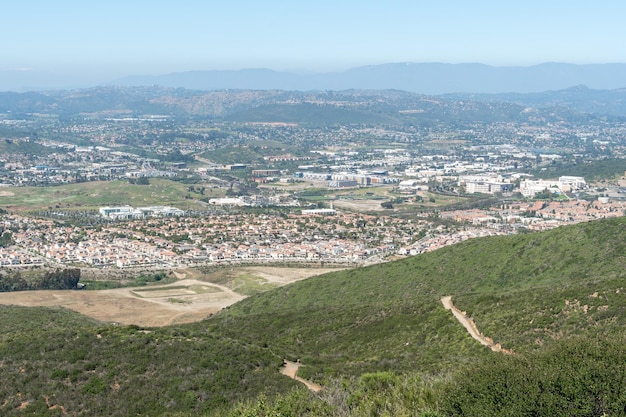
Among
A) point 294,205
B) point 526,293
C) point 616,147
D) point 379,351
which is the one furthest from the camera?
point 616,147

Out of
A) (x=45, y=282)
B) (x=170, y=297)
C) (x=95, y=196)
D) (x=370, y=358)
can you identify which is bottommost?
(x=95, y=196)

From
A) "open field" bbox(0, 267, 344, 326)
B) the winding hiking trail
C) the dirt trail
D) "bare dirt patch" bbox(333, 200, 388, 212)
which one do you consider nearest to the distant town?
"bare dirt patch" bbox(333, 200, 388, 212)

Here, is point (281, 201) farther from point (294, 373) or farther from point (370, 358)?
point (294, 373)

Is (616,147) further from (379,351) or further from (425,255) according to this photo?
(379,351)

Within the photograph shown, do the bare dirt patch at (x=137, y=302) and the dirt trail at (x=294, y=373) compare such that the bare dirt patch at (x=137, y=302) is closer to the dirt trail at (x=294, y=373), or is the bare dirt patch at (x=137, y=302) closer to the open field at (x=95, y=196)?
the dirt trail at (x=294, y=373)

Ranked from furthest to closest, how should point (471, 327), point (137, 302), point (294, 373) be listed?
point (137, 302), point (471, 327), point (294, 373)

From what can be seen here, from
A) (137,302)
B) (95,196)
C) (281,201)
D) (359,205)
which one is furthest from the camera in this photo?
(95,196)

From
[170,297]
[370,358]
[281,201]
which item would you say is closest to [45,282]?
[170,297]

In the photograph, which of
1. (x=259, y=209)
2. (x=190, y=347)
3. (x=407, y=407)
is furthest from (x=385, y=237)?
(x=407, y=407)
